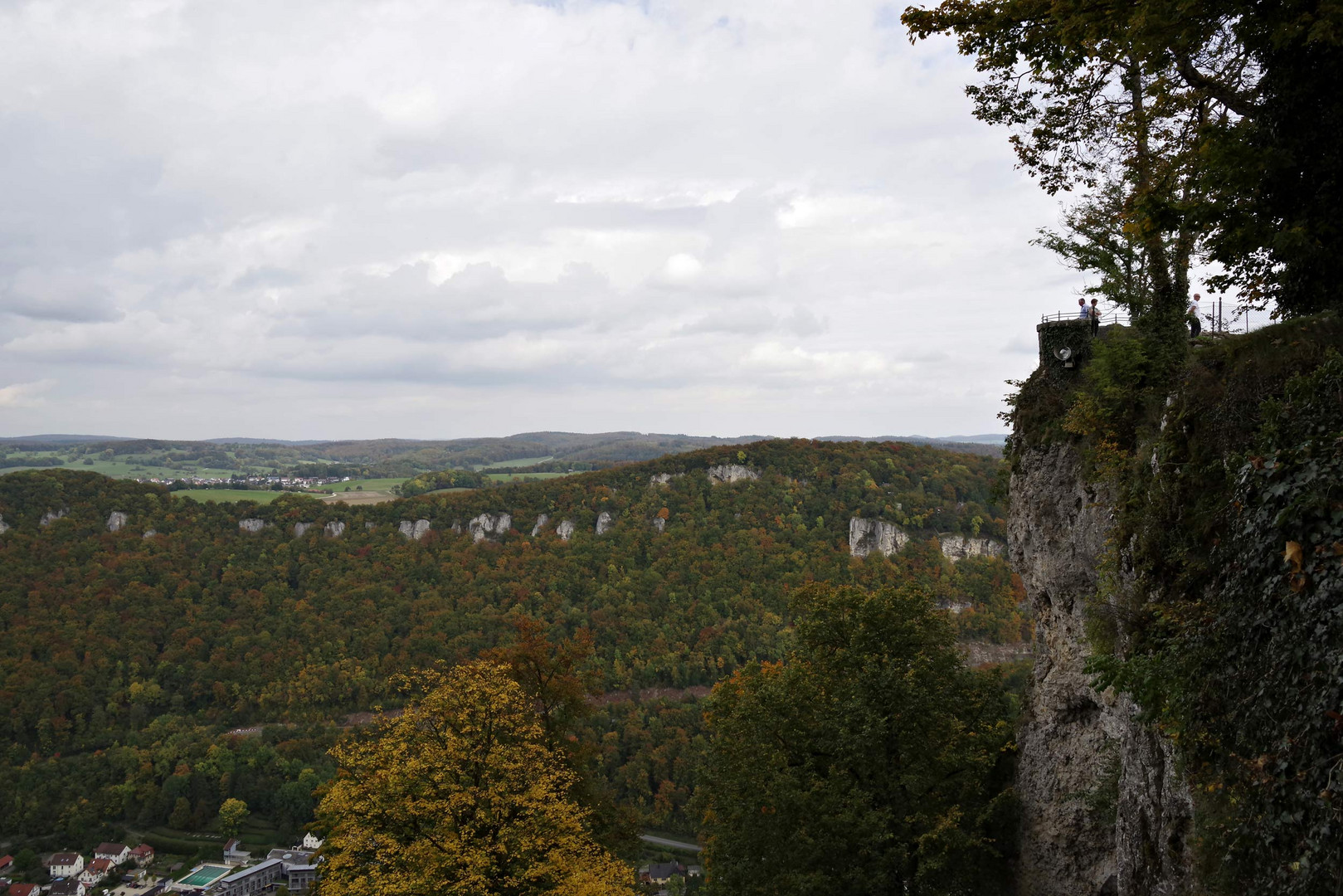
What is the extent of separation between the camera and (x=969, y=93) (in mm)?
7113

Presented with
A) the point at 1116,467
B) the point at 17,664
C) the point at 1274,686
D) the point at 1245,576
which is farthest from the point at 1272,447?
the point at 17,664

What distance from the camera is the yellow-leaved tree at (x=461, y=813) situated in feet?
37.0

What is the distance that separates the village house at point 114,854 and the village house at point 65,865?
82 centimetres

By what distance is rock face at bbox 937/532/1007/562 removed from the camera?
64.6m

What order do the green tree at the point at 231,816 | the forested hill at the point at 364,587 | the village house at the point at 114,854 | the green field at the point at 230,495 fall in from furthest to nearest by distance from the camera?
the green field at the point at 230,495
the forested hill at the point at 364,587
the green tree at the point at 231,816
the village house at the point at 114,854

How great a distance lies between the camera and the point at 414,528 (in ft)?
250

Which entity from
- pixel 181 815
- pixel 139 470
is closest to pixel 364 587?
pixel 181 815

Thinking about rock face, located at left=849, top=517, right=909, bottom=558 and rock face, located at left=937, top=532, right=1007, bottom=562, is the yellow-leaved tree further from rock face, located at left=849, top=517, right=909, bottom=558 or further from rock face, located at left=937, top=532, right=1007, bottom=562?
rock face, located at left=937, top=532, right=1007, bottom=562

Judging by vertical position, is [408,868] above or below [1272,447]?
below

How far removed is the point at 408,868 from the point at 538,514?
223 ft

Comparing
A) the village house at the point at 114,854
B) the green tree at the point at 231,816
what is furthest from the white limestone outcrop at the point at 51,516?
the green tree at the point at 231,816

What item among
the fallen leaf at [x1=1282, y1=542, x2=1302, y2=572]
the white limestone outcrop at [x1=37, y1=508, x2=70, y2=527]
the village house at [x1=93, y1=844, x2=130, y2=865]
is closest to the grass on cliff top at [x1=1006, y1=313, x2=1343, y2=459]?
the fallen leaf at [x1=1282, y1=542, x2=1302, y2=572]

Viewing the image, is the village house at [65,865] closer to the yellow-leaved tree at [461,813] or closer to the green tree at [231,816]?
the green tree at [231,816]

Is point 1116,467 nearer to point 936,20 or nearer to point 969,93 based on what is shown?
point 969,93
